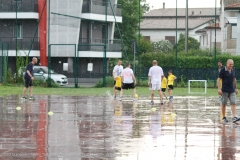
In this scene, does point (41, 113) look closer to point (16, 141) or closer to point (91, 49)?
point (16, 141)

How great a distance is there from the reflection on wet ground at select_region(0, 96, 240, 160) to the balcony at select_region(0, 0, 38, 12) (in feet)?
97.9

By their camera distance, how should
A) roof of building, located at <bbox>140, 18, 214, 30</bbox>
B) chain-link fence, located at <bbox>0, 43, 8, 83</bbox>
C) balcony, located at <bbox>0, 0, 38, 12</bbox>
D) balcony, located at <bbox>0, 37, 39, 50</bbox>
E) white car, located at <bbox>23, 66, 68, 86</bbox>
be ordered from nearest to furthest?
chain-link fence, located at <bbox>0, 43, 8, 83</bbox>, white car, located at <bbox>23, 66, 68, 86</bbox>, balcony, located at <bbox>0, 37, 39, 50</bbox>, balcony, located at <bbox>0, 0, 38, 12</bbox>, roof of building, located at <bbox>140, 18, 214, 30</bbox>

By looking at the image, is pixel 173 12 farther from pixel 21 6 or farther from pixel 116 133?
pixel 116 133

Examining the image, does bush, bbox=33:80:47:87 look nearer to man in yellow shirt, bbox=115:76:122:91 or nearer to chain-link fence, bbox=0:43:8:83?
chain-link fence, bbox=0:43:8:83

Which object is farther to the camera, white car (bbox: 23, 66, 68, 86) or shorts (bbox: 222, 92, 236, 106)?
white car (bbox: 23, 66, 68, 86)

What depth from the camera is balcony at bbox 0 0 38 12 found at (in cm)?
5431

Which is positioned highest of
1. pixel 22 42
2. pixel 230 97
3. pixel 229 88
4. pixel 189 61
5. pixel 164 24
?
pixel 164 24

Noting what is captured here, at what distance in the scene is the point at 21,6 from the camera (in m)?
55.3

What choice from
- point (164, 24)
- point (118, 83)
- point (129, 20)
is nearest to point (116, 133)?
point (118, 83)

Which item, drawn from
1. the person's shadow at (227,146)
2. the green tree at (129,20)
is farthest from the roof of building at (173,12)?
the person's shadow at (227,146)

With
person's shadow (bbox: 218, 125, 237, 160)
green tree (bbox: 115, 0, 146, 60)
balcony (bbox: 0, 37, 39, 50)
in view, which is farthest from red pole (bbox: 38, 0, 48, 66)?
person's shadow (bbox: 218, 125, 237, 160)

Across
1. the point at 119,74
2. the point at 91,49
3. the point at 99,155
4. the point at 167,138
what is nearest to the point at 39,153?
the point at 99,155

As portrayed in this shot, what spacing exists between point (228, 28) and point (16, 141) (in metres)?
53.5

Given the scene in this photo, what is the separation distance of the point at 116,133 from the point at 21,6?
40611 mm
